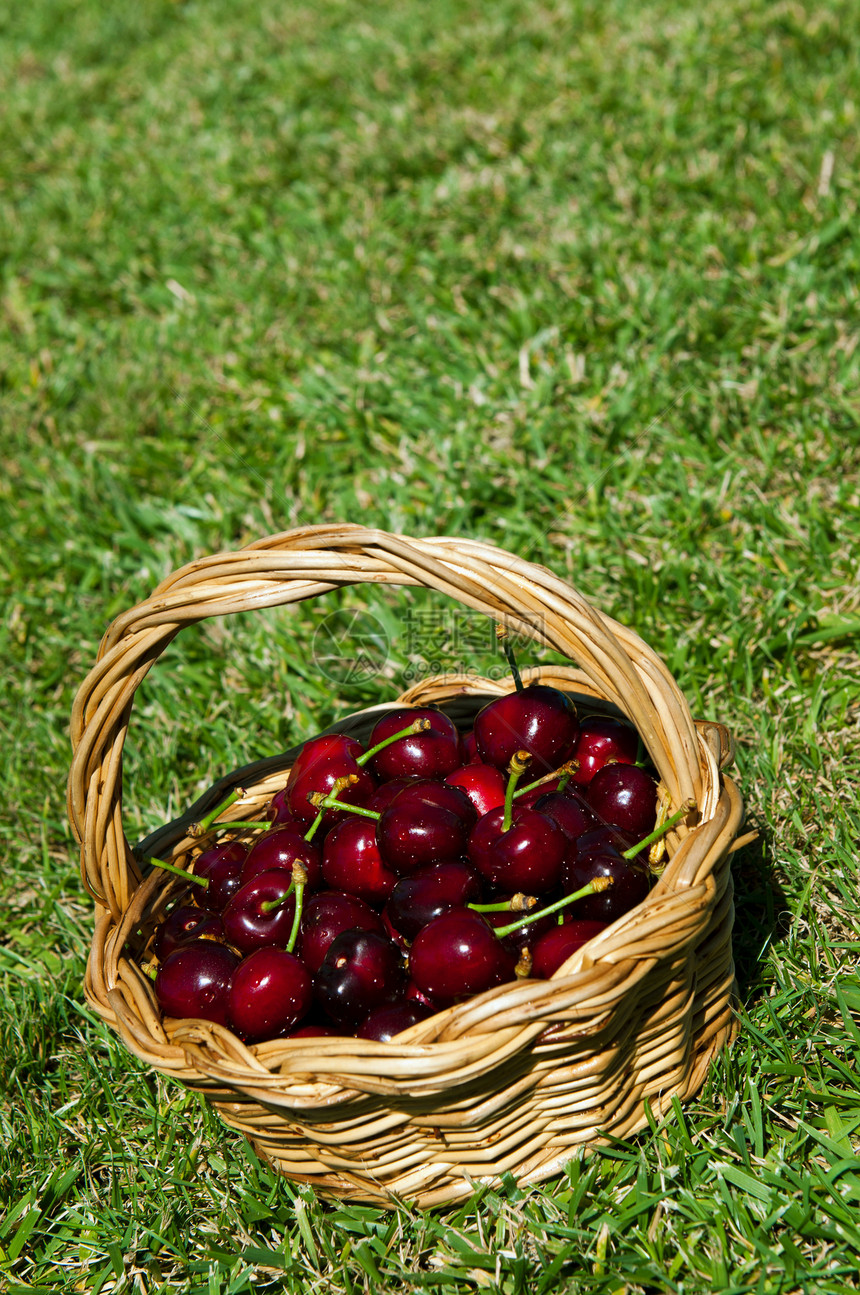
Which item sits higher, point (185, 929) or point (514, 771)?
point (514, 771)

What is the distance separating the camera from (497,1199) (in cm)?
157

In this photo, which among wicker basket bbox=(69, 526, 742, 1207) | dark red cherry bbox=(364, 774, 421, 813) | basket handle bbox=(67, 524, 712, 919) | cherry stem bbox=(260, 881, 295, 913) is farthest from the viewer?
dark red cherry bbox=(364, 774, 421, 813)

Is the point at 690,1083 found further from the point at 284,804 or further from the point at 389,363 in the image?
the point at 389,363

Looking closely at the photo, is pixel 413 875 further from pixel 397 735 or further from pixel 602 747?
pixel 602 747

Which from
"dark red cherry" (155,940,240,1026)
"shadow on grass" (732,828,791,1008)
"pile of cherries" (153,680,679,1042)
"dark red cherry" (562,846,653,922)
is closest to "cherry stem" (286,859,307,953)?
"pile of cherries" (153,680,679,1042)

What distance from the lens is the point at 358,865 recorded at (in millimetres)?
1756

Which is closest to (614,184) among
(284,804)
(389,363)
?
(389,363)

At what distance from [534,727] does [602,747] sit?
0.14 meters

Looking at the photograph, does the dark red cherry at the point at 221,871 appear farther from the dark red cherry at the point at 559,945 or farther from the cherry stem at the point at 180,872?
the dark red cherry at the point at 559,945

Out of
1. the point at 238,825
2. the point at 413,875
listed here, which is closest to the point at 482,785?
the point at 413,875

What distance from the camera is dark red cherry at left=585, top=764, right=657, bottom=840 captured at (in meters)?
1.70

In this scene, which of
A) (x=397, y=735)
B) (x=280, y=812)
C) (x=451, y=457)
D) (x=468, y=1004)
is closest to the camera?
(x=468, y=1004)

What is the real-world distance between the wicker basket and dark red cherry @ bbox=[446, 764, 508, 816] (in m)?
0.32

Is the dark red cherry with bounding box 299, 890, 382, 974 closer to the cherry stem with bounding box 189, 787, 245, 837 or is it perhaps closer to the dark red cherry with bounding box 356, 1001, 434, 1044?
the dark red cherry with bounding box 356, 1001, 434, 1044
